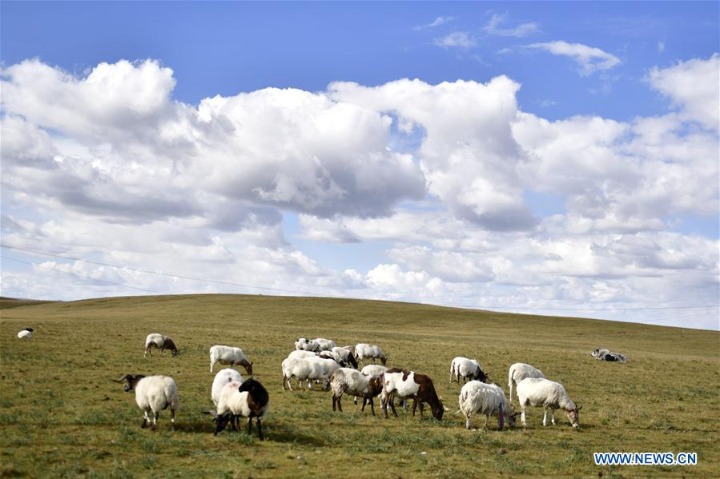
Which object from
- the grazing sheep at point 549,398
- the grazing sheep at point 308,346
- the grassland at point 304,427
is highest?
the grazing sheep at point 308,346

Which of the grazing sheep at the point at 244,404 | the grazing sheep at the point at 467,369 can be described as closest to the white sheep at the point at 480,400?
the grazing sheep at the point at 244,404

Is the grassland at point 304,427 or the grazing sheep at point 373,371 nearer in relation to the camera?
the grassland at point 304,427

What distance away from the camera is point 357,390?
21281 mm

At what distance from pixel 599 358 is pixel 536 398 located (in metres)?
32.1

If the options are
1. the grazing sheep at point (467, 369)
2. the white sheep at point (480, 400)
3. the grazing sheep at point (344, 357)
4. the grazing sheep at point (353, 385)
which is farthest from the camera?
the grazing sheep at point (344, 357)

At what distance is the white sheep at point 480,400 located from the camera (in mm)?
18812

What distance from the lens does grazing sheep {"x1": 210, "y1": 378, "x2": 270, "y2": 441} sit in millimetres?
16094

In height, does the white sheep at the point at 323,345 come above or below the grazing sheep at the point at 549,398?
above

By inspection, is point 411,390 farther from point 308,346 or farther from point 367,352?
point 308,346

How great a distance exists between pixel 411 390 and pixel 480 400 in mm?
2610

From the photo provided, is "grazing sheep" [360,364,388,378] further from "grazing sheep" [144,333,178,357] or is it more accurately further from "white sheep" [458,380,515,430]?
"grazing sheep" [144,333,178,357]

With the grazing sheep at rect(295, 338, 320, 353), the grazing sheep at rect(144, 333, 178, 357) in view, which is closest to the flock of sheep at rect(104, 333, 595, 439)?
the grazing sheep at rect(295, 338, 320, 353)

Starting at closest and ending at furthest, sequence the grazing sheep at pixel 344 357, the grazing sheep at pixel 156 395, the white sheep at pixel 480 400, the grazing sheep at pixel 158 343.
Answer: the grazing sheep at pixel 156 395, the white sheep at pixel 480 400, the grazing sheep at pixel 344 357, the grazing sheep at pixel 158 343

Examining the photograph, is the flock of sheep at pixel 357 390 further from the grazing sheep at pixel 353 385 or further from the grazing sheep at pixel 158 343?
the grazing sheep at pixel 158 343
